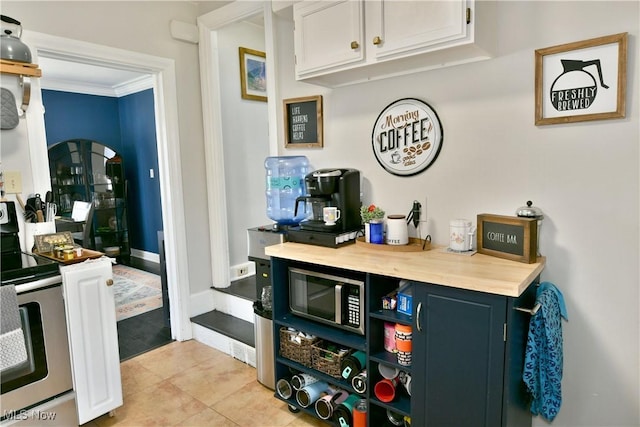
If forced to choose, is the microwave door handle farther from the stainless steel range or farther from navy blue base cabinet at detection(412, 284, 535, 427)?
the stainless steel range

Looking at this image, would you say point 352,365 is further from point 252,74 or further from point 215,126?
point 252,74

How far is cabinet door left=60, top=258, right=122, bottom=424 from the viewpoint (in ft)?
6.63

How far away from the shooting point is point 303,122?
2611 mm

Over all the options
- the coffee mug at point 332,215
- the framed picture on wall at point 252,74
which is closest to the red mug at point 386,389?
the coffee mug at point 332,215

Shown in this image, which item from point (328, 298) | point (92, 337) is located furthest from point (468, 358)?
point (92, 337)

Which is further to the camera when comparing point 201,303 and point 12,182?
point 201,303

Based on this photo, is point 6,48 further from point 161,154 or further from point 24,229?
point 161,154

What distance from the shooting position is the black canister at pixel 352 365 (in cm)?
199

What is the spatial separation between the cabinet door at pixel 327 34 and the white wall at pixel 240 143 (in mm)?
1577

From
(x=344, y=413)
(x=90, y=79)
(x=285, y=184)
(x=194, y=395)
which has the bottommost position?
(x=194, y=395)

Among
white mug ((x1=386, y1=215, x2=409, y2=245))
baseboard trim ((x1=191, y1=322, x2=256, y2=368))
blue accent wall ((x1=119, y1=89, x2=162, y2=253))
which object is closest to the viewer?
white mug ((x1=386, y1=215, x2=409, y2=245))

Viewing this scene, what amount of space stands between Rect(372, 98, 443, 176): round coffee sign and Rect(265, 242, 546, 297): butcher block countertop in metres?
0.47

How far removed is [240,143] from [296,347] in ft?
6.85

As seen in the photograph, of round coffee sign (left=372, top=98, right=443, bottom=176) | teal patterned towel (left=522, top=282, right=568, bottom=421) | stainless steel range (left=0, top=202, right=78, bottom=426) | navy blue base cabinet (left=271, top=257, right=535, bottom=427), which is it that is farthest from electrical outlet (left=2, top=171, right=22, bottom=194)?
teal patterned towel (left=522, top=282, right=568, bottom=421)
